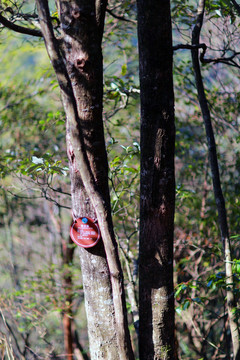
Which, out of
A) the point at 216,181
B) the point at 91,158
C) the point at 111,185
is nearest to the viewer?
the point at 91,158

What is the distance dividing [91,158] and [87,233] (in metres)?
0.30

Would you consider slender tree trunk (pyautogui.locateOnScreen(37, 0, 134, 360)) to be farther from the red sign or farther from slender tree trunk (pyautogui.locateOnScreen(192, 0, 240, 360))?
slender tree trunk (pyautogui.locateOnScreen(192, 0, 240, 360))

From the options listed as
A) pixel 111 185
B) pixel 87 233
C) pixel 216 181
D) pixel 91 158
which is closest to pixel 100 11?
pixel 91 158

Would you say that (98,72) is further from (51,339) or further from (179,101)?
(51,339)

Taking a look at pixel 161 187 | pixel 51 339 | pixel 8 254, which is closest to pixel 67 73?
pixel 161 187

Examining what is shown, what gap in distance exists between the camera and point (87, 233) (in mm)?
1461

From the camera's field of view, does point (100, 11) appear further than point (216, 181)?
No

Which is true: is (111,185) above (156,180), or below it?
above

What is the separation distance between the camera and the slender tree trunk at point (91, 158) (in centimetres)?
134

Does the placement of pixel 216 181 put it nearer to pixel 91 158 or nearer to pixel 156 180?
pixel 156 180

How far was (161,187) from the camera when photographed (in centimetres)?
152

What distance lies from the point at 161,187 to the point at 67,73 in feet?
1.90

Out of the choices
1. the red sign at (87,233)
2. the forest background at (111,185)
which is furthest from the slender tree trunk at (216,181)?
the forest background at (111,185)

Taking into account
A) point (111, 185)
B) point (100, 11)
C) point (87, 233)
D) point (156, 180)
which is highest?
point (100, 11)
